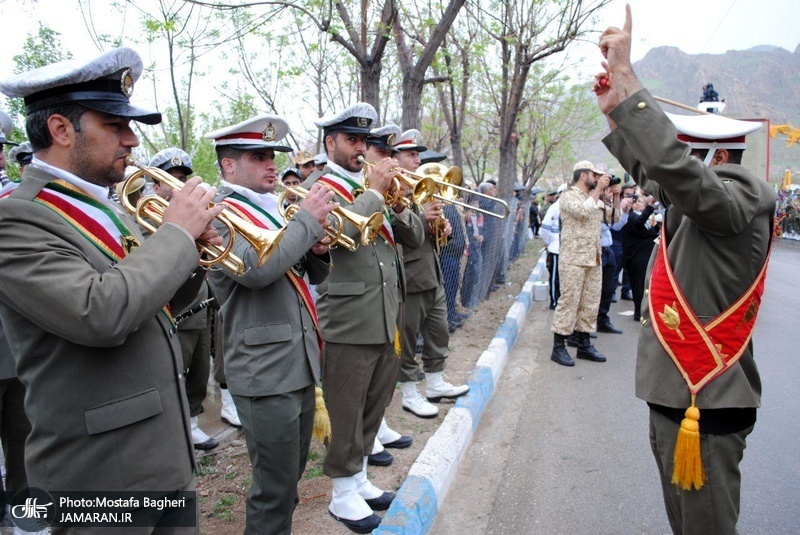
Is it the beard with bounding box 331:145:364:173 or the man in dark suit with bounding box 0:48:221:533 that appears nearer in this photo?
the man in dark suit with bounding box 0:48:221:533

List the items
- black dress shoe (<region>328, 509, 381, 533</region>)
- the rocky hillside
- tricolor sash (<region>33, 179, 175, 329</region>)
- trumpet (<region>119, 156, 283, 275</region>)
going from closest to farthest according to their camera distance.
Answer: tricolor sash (<region>33, 179, 175, 329</region>)
trumpet (<region>119, 156, 283, 275</region>)
black dress shoe (<region>328, 509, 381, 533</region>)
the rocky hillside

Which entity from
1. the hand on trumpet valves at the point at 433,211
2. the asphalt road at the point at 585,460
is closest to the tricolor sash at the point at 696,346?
the asphalt road at the point at 585,460

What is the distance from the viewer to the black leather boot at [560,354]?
6.14m

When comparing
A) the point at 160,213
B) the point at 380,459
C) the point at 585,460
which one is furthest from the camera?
the point at 585,460

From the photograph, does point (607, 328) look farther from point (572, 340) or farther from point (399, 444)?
point (399, 444)

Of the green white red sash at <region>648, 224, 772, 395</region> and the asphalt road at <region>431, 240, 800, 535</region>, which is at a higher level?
the green white red sash at <region>648, 224, 772, 395</region>

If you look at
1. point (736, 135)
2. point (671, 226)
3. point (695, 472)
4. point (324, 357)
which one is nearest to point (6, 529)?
point (324, 357)

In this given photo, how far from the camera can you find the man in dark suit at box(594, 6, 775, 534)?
194 cm

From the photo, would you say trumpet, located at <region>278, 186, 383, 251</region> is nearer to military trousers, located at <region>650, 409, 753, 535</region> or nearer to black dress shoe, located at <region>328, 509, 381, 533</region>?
black dress shoe, located at <region>328, 509, 381, 533</region>

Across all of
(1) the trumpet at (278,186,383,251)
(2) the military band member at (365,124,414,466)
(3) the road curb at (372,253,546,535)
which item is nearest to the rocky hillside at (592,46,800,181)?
(3) the road curb at (372,253,546,535)

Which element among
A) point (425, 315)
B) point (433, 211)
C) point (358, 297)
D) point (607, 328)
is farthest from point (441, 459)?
point (607, 328)

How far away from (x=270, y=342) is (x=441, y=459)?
1659mm

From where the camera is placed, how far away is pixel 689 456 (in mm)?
2037

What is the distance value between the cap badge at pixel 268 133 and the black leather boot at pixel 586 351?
15.8 ft
